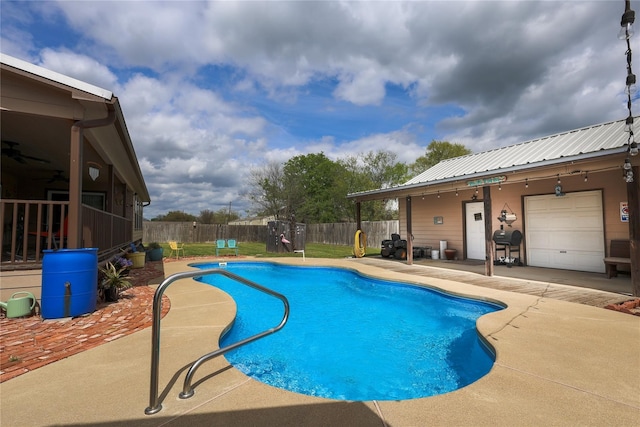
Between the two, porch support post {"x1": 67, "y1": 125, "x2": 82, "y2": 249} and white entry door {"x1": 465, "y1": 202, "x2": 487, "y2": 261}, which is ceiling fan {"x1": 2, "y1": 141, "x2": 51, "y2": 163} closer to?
porch support post {"x1": 67, "y1": 125, "x2": 82, "y2": 249}

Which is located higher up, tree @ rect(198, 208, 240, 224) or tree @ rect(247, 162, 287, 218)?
tree @ rect(247, 162, 287, 218)

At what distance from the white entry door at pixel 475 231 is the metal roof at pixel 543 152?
150 cm

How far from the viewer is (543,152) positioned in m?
9.72

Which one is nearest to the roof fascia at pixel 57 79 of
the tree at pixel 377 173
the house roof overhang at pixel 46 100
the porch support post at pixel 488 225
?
the house roof overhang at pixel 46 100

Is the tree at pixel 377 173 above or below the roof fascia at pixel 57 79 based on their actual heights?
above

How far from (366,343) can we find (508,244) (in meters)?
7.43

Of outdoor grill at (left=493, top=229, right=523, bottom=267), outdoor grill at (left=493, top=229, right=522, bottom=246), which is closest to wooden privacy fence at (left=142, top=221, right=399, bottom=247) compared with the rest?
outdoor grill at (left=493, top=229, right=523, bottom=267)

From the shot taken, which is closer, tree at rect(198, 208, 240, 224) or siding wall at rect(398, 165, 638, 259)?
siding wall at rect(398, 165, 638, 259)

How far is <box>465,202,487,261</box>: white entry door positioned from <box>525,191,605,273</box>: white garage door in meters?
1.64

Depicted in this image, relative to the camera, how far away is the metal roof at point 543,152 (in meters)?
6.93

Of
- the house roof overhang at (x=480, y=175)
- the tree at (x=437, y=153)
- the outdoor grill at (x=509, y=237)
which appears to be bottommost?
the outdoor grill at (x=509, y=237)

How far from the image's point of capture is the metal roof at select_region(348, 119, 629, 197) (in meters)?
6.93

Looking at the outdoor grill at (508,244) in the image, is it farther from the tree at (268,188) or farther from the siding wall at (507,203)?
the tree at (268,188)

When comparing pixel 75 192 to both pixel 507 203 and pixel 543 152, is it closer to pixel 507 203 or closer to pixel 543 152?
pixel 507 203
